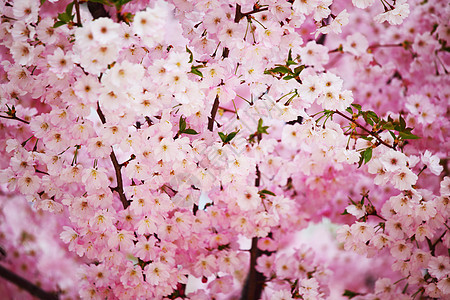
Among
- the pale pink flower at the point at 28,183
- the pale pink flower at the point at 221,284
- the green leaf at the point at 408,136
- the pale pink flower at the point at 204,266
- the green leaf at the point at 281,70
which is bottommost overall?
the pale pink flower at the point at 221,284

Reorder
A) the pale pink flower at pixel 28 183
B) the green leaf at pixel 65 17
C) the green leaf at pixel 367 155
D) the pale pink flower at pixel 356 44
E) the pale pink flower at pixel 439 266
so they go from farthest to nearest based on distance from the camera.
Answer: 1. the pale pink flower at pixel 356 44
2. the pale pink flower at pixel 439 266
3. the pale pink flower at pixel 28 183
4. the green leaf at pixel 367 155
5. the green leaf at pixel 65 17

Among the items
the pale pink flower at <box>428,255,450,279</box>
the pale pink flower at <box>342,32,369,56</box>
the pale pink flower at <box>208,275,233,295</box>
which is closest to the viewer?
the pale pink flower at <box>428,255,450,279</box>

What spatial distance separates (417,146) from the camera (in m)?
1.84

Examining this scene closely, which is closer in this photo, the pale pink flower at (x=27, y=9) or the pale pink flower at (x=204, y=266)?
the pale pink flower at (x=27, y=9)

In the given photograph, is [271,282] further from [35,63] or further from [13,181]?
[35,63]

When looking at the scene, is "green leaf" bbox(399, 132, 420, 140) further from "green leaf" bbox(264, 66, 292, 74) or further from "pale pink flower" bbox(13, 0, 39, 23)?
"pale pink flower" bbox(13, 0, 39, 23)

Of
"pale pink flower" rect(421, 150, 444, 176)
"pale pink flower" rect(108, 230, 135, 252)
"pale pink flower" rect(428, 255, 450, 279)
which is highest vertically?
"pale pink flower" rect(421, 150, 444, 176)

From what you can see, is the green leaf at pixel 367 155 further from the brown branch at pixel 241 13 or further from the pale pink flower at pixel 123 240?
the pale pink flower at pixel 123 240

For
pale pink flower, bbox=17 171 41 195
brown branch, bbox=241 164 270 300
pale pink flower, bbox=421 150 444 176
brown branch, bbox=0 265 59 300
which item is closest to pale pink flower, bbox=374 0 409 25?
pale pink flower, bbox=421 150 444 176

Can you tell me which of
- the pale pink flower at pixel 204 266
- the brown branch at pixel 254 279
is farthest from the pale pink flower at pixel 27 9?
the brown branch at pixel 254 279

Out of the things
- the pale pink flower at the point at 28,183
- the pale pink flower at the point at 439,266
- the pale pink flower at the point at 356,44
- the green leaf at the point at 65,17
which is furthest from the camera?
the pale pink flower at the point at 356,44

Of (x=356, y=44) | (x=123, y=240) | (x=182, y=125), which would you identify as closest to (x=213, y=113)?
(x=182, y=125)

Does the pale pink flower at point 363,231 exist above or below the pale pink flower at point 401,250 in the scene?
above

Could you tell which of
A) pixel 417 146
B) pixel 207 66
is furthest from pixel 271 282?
pixel 207 66
